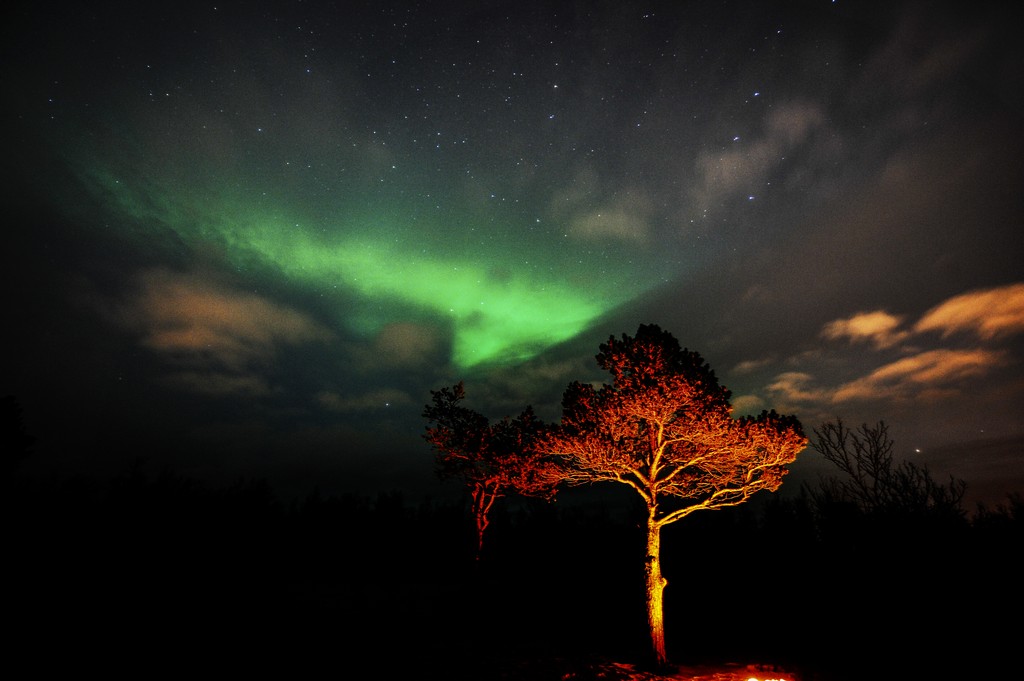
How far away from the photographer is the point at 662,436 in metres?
15.3

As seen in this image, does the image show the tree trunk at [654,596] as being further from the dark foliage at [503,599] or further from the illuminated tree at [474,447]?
the illuminated tree at [474,447]

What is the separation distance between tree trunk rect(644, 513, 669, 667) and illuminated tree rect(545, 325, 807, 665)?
0.03 metres

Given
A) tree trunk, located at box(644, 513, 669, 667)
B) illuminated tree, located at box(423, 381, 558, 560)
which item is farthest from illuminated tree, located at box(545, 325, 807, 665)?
illuminated tree, located at box(423, 381, 558, 560)

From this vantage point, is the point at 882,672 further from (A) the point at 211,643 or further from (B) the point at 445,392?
(A) the point at 211,643

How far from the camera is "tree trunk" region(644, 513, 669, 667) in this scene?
13748 mm

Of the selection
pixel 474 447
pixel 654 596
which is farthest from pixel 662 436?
pixel 474 447

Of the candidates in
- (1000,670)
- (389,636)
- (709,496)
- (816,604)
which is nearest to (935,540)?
(816,604)

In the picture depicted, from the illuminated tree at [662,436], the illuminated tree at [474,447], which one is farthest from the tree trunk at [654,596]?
the illuminated tree at [474,447]

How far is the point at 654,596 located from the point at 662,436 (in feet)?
18.6

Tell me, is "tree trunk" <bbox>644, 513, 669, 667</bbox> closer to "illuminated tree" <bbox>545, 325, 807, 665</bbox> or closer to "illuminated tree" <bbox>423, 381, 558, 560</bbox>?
"illuminated tree" <bbox>545, 325, 807, 665</bbox>

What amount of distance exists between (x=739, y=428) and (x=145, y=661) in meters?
20.6

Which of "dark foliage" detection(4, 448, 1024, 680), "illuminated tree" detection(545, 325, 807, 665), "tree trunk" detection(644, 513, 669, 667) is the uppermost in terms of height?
"illuminated tree" detection(545, 325, 807, 665)

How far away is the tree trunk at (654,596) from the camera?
45.1ft

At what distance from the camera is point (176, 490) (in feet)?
238
